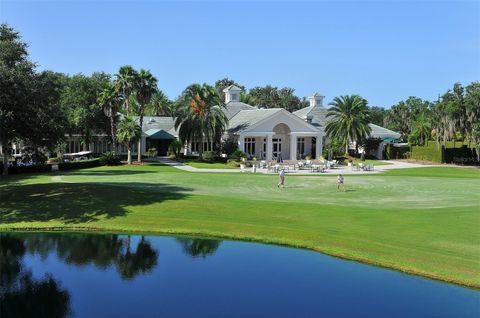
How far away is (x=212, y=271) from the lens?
18.0 metres

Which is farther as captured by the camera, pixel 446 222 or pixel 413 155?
pixel 413 155

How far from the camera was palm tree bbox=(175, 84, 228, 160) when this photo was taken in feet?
202

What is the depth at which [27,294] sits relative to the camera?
611 inches

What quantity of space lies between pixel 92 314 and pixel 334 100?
63.9 metres

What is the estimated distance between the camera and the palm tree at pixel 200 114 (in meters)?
61.7

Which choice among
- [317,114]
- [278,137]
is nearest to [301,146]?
[278,137]

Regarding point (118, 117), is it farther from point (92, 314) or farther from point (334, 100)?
point (92, 314)

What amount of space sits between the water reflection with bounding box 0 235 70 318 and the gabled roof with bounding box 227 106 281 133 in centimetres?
4842

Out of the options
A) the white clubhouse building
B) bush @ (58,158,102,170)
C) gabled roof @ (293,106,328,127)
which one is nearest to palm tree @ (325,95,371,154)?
the white clubhouse building

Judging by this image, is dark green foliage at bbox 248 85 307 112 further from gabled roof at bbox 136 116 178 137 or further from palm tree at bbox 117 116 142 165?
palm tree at bbox 117 116 142 165

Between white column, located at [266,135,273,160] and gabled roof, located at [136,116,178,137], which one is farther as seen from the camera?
gabled roof, located at [136,116,178,137]

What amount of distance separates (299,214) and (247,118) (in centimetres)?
4429

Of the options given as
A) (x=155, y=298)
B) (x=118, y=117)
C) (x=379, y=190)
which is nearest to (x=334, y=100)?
(x=118, y=117)

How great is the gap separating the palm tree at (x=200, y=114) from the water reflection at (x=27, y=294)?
43.2 m
